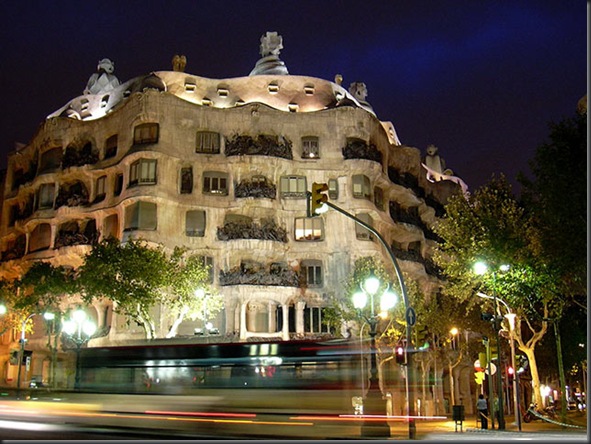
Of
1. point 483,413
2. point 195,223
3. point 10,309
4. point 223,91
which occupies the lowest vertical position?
point 483,413

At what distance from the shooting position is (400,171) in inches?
2488

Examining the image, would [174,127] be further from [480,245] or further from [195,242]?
[480,245]

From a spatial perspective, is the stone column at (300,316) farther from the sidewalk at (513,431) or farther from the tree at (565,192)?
the tree at (565,192)

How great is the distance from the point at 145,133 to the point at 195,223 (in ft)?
25.8

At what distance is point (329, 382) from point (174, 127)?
3877cm

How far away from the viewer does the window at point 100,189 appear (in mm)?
52969

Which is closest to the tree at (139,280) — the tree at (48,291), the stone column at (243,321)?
the tree at (48,291)

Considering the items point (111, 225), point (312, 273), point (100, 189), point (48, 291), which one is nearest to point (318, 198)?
point (48, 291)

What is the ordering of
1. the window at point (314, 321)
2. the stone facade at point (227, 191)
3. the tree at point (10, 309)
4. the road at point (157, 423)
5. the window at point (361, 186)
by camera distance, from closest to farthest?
the road at point (157, 423), the tree at point (10, 309), the stone facade at point (227, 191), the window at point (314, 321), the window at point (361, 186)

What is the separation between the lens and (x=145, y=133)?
168 ft

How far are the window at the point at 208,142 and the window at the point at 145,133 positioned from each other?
10.8 feet

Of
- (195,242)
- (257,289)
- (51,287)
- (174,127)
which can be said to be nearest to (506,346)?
(257,289)

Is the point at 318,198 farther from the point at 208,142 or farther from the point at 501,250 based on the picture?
the point at 208,142

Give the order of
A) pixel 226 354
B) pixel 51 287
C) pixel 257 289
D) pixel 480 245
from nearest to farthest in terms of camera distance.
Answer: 1. pixel 226 354
2. pixel 480 245
3. pixel 51 287
4. pixel 257 289
